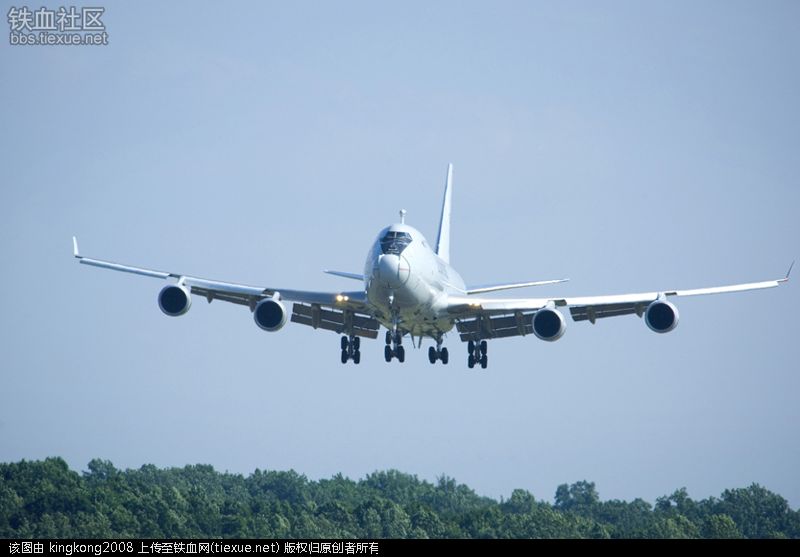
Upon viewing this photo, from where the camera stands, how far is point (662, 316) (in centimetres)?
6091

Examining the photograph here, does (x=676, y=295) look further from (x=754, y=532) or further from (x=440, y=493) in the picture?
(x=440, y=493)

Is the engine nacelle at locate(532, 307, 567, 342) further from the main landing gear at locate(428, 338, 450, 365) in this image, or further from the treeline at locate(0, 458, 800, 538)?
the treeline at locate(0, 458, 800, 538)

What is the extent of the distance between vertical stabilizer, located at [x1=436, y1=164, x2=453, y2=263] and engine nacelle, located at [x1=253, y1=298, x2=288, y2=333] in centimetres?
2028

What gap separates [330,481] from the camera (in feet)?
460

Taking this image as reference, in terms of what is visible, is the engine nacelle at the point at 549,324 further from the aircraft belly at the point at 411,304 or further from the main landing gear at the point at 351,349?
the main landing gear at the point at 351,349

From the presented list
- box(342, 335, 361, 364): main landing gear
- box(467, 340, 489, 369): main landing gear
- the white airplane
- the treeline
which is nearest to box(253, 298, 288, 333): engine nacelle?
the white airplane

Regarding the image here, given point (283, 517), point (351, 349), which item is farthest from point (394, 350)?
point (283, 517)

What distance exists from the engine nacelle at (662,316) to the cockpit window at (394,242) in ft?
36.9

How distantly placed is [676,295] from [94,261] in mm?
25097

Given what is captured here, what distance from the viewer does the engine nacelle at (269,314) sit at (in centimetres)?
6138

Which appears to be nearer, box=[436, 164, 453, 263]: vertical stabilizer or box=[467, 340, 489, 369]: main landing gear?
box=[467, 340, 489, 369]: main landing gear

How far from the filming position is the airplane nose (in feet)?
184

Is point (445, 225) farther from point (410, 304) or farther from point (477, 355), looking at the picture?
point (410, 304)
